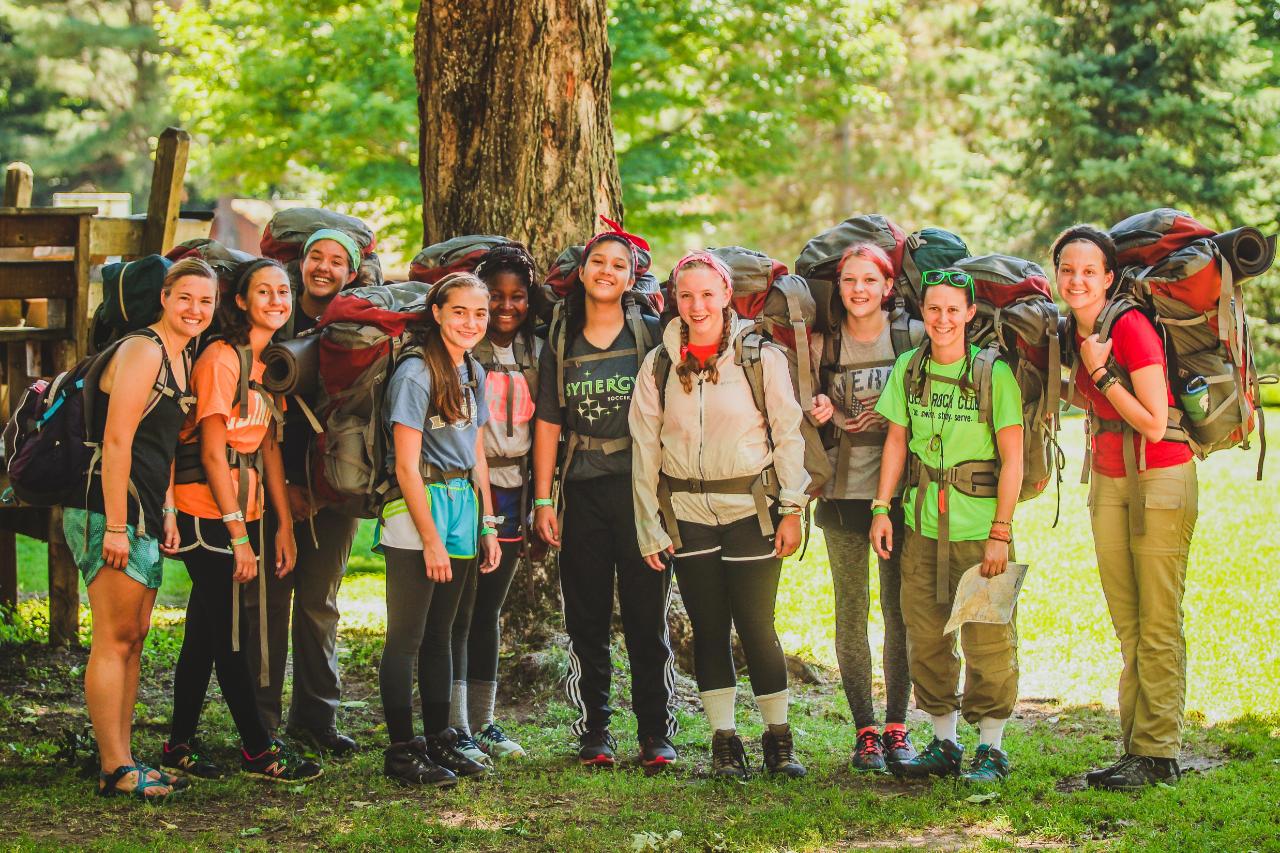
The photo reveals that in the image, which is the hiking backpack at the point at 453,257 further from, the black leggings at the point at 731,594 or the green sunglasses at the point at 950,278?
the green sunglasses at the point at 950,278

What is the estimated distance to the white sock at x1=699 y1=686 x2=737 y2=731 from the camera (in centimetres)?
527

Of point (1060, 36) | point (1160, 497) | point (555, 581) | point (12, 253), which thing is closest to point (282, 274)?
point (555, 581)

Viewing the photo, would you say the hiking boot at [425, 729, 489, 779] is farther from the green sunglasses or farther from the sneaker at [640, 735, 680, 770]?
the green sunglasses

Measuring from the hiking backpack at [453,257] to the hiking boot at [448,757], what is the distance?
2.01 m

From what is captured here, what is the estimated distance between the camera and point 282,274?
5.05 m

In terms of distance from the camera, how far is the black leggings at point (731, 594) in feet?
16.9

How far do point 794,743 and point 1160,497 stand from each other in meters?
2.05

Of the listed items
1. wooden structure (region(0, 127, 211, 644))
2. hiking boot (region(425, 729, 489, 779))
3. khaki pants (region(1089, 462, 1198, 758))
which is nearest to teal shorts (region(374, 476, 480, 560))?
hiking boot (region(425, 729, 489, 779))

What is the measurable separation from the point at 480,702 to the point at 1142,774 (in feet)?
9.38

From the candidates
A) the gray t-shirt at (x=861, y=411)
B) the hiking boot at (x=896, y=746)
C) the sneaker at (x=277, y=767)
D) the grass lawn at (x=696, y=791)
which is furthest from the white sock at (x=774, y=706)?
the sneaker at (x=277, y=767)

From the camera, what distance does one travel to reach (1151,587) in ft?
16.6

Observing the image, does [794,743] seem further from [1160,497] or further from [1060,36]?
[1060,36]

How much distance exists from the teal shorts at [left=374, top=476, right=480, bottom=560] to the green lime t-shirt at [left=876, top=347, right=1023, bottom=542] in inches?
74.0

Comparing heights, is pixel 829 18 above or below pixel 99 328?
above
